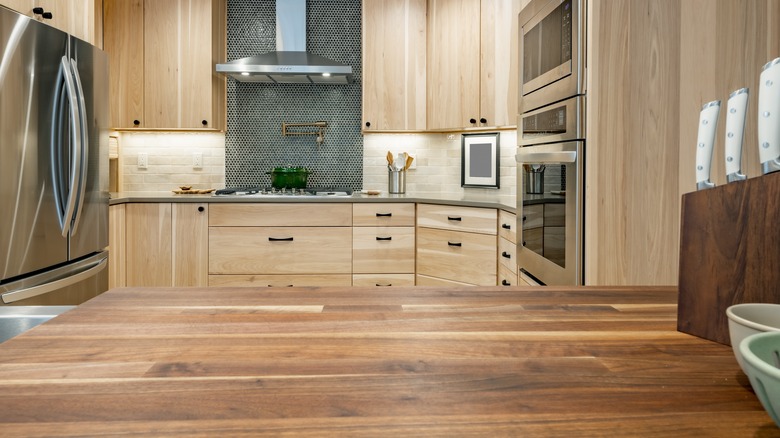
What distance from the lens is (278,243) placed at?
3.78 m

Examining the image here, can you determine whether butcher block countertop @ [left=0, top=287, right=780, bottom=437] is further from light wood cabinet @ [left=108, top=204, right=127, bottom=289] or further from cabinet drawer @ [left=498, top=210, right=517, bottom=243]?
light wood cabinet @ [left=108, top=204, right=127, bottom=289]

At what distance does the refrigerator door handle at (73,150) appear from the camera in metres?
2.58

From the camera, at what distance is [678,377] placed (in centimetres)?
60

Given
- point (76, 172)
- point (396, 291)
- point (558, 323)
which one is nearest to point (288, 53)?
point (76, 172)

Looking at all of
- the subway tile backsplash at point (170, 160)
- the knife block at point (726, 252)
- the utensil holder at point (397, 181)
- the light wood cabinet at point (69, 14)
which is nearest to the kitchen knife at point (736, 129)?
the knife block at point (726, 252)

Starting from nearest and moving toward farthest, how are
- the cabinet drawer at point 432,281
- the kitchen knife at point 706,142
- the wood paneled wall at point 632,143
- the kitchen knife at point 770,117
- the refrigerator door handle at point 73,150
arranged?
the kitchen knife at point 770,117
the kitchen knife at point 706,142
the wood paneled wall at point 632,143
the refrigerator door handle at point 73,150
the cabinet drawer at point 432,281

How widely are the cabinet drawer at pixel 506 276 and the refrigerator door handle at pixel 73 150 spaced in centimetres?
215

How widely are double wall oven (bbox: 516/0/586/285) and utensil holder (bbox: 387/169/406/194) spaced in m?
1.43

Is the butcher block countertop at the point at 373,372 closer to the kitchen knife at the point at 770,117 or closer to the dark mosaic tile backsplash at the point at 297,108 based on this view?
the kitchen knife at the point at 770,117

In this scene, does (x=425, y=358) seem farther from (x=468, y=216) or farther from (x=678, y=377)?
(x=468, y=216)

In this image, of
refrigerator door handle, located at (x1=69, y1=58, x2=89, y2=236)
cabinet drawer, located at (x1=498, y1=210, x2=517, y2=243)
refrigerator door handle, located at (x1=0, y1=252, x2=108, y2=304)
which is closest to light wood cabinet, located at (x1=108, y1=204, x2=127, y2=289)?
refrigerator door handle, located at (x1=0, y1=252, x2=108, y2=304)

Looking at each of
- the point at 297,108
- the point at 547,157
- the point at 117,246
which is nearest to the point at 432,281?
the point at 547,157

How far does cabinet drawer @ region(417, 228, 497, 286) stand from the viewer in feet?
11.4

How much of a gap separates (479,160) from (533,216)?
149 centimetres
